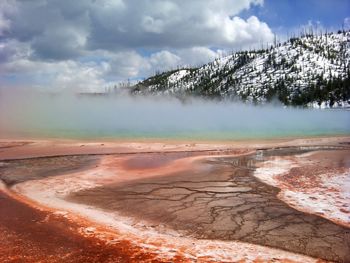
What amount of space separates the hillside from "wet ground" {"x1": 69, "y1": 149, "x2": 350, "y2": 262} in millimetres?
107257

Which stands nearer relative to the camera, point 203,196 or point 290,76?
point 203,196

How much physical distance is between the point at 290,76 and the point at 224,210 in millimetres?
144230

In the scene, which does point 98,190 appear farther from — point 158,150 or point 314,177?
point 158,150

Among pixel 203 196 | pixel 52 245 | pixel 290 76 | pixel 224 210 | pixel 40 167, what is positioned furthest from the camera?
pixel 290 76

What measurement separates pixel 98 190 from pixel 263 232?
5606mm

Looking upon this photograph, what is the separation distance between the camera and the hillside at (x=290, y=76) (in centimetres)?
11604

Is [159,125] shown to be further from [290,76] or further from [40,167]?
[290,76]

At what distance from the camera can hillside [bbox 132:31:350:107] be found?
116038 mm

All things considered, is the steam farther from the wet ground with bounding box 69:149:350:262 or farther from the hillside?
the hillside

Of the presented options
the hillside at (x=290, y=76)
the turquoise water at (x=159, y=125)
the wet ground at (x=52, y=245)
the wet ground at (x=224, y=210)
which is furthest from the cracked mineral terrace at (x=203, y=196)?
the hillside at (x=290, y=76)

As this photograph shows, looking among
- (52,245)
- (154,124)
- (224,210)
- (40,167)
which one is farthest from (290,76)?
(52,245)

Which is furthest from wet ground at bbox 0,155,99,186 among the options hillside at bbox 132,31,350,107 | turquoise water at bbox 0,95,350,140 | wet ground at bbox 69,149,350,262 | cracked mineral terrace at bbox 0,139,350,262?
hillside at bbox 132,31,350,107

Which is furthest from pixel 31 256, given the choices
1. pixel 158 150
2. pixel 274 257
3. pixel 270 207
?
pixel 158 150

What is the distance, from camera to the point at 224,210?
8820 millimetres
